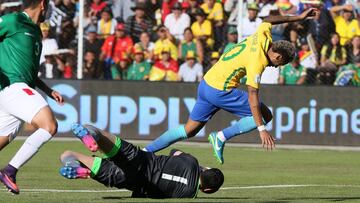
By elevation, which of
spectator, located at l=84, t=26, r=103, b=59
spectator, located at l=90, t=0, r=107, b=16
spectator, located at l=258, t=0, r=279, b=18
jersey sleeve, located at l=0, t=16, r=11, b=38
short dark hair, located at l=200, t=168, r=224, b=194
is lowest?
spectator, located at l=84, t=26, r=103, b=59

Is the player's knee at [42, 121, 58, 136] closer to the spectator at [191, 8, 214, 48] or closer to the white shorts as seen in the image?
the white shorts

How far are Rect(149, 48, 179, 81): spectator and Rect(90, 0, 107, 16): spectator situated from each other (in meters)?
1.91

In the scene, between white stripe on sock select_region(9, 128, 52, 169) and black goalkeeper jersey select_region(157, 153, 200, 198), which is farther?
black goalkeeper jersey select_region(157, 153, 200, 198)

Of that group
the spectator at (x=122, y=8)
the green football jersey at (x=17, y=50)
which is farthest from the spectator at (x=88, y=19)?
the green football jersey at (x=17, y=50)

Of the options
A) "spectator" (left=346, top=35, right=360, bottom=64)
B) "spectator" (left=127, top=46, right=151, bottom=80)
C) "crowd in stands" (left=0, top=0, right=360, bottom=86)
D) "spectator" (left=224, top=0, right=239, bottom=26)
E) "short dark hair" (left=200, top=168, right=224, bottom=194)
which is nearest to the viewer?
"short dark hair" (left=200, top=168, right=224, bottom=194)

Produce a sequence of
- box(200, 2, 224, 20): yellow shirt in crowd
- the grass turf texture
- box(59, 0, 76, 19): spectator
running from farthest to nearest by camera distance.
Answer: box(59, 0, 76, 19): spectator
box(200, 2, 224, 20): yellow shirt in crowd
the grass turf texture

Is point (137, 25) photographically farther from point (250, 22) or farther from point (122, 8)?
point (250, 22)

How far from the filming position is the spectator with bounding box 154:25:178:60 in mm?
24500

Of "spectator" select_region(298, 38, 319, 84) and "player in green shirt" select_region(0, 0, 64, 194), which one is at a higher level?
"player in green shirt" select_region(0, 0, 64, 194)

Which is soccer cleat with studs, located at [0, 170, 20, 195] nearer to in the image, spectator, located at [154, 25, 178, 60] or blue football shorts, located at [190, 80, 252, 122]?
blue football shorts, located at [190, 80, 252, 122]

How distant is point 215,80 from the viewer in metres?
14.3

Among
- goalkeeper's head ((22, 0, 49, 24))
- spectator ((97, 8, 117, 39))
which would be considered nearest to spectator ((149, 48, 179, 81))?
spectator ((97, 8, 117, 39))

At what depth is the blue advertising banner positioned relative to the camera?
23469mm

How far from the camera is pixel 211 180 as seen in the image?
11.0m
